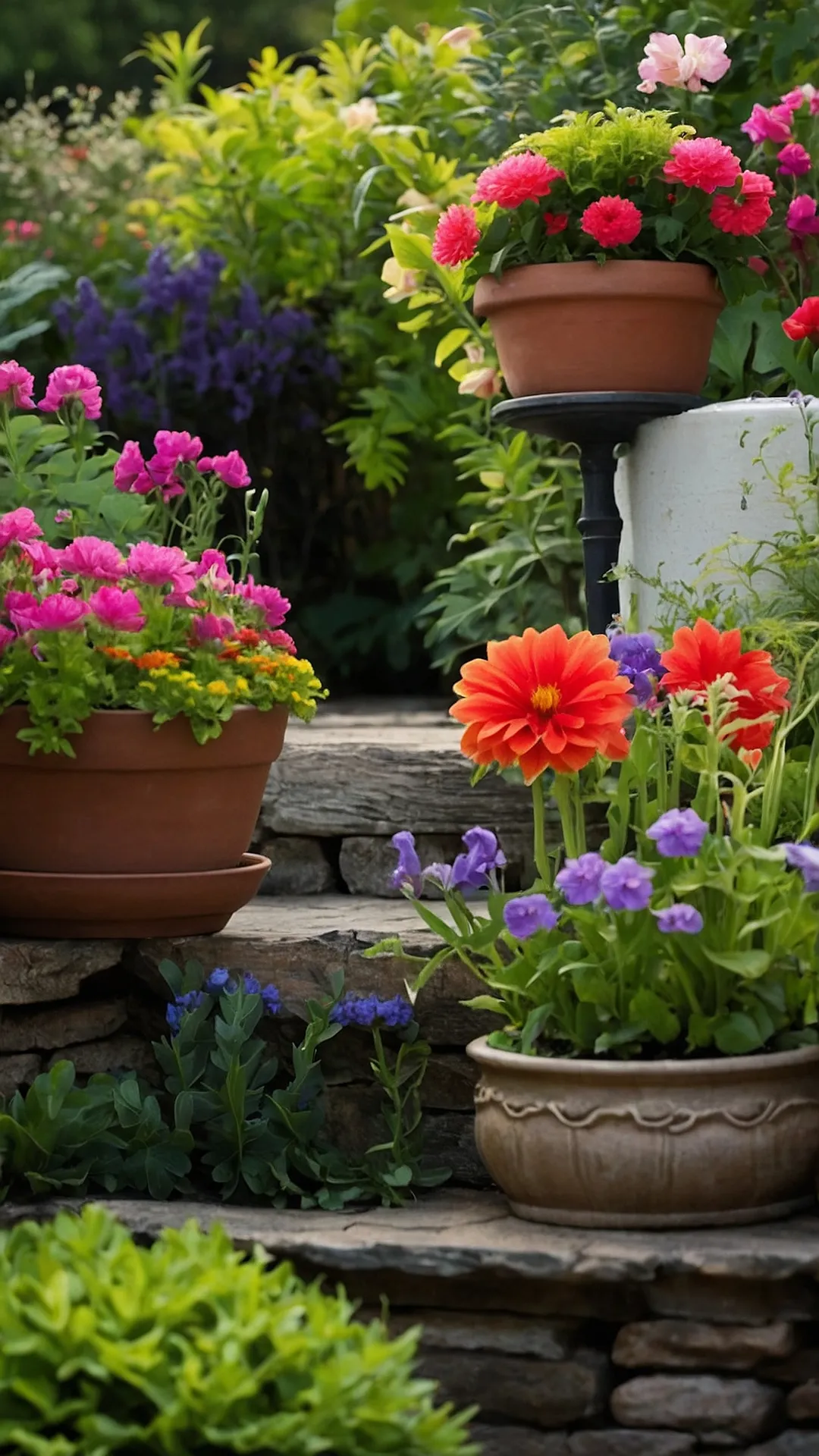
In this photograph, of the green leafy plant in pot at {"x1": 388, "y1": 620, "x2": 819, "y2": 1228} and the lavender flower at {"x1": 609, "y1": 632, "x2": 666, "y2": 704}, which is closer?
the green leafy plant in pot at {"x1": 388, "y1": 620, "x2": 819, "y2": 1228}

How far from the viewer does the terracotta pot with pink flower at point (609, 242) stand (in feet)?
9.80

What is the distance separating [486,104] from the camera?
13.1ft

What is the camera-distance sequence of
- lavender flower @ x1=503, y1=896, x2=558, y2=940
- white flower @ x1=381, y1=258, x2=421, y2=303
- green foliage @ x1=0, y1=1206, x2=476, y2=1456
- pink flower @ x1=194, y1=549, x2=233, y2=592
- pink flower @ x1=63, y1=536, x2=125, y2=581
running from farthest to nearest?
white flower @ x1=381, y1=258, x2=421, y2=303
pink flower @ x1=194, y1=549, x2=233, y2=592
pink flower @ x1=63, y1=536, x2=125, y2=581
lavender flower @ x1=503, y1=896, x2=558, y2=940
green foliage @ x1=0, y1=1206, x2=476, y2=1456

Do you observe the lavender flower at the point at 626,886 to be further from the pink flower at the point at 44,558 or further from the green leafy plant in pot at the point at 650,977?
the pink flower at the point at 44,558

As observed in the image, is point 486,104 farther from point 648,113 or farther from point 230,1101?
point 230,1101

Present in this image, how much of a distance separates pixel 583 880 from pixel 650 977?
7.0 inches

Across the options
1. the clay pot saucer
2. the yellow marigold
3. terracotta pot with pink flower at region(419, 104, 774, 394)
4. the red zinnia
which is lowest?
the clay pot saucer

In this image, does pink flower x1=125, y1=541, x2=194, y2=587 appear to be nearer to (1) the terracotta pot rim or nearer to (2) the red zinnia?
(1) the terracotta pot rim

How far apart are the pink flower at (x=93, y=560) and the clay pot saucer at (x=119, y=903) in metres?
0.46

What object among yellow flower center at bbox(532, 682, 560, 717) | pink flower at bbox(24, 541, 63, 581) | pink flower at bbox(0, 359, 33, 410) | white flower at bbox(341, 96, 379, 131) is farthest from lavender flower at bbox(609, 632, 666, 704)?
white flower at bbox(341, 96, 379, 131)

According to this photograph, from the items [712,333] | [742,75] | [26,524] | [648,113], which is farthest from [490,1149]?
[742,75]

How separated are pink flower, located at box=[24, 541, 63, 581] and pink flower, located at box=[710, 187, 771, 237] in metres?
1.28

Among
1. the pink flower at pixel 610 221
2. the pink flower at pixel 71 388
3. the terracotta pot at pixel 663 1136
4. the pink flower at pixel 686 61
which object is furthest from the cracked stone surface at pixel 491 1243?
the pink flower at pixel 686 61

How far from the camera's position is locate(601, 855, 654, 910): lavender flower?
213cm
